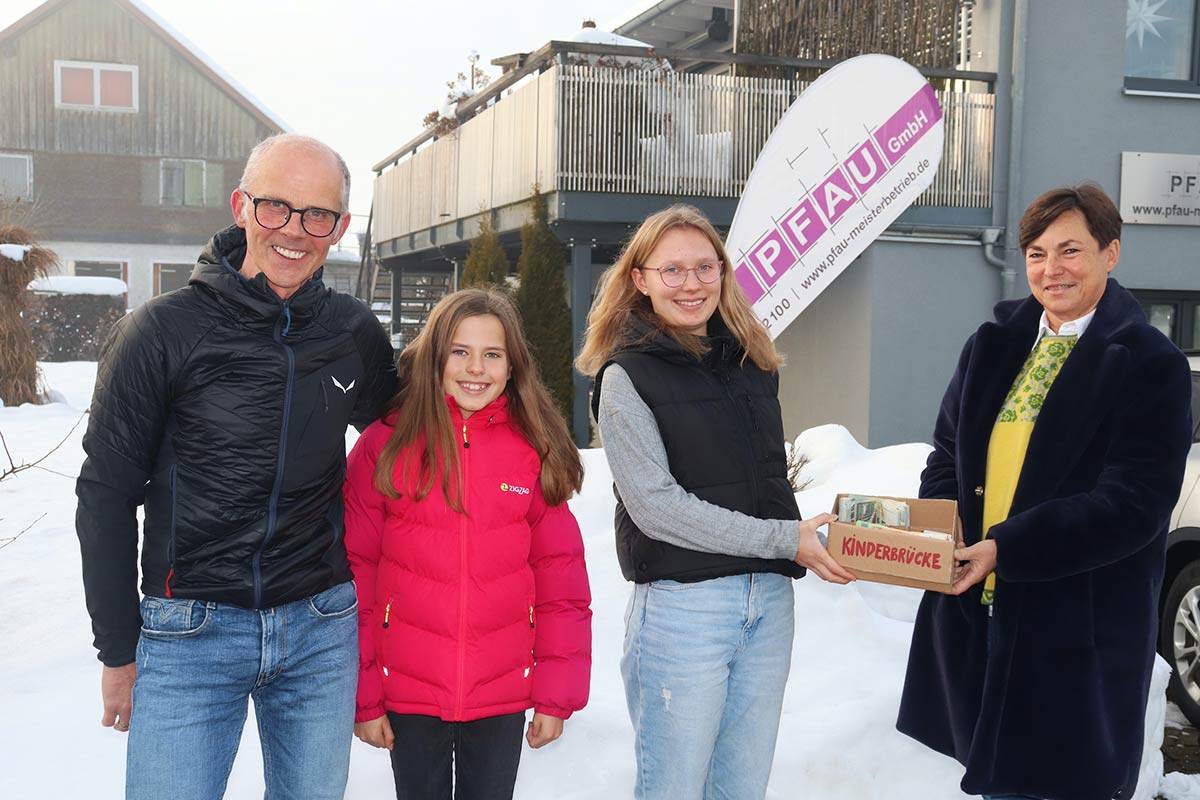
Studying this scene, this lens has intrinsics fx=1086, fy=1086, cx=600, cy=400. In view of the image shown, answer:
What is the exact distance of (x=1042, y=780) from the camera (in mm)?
2627

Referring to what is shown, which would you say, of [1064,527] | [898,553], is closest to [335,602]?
[898,553]

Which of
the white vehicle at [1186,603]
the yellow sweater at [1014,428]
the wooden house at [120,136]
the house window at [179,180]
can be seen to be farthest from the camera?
the house window at [179,180]

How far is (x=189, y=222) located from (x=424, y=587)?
3026 centimetres

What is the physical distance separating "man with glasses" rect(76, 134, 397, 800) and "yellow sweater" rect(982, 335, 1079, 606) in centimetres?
165

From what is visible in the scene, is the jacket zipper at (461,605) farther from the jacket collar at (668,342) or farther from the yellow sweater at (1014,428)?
the yellow sweater at (1014,428)

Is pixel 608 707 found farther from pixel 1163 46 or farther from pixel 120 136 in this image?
pixel 120 136

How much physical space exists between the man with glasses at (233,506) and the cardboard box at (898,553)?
48.4 inches

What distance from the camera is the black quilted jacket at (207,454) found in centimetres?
225

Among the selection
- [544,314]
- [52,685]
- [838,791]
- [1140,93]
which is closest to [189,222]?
[544,314]

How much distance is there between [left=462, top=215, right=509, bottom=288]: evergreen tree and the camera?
11.7m

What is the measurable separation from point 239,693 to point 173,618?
0.76ft

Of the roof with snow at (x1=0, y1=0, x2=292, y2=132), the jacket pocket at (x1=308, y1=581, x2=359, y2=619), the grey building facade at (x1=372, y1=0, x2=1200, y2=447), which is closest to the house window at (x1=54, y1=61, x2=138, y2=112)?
the roof with snow at (x1=0, y1=0, x2=292, y2=132)

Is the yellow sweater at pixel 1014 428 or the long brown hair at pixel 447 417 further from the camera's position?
the yellow sweater at pixel 1014 428

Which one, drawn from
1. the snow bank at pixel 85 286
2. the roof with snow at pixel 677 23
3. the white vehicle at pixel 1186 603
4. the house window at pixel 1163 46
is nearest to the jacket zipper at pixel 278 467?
the white vehicle at pixel 1186 603
